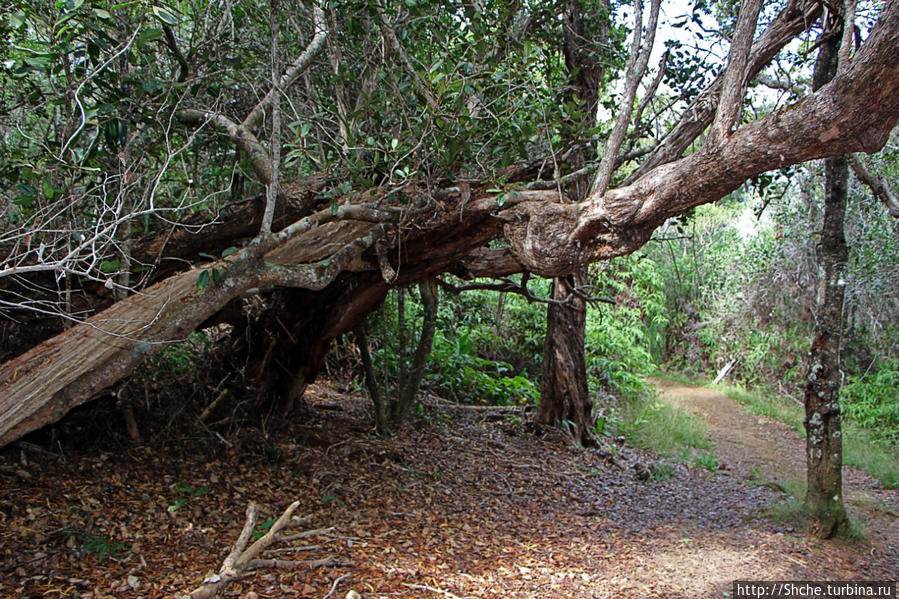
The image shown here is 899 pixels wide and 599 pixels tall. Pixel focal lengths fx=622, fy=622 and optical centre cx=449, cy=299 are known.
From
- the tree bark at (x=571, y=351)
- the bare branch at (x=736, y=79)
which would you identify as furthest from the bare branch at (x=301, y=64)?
the tree bark at (x=571, y=351)

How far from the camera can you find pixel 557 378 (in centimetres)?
813

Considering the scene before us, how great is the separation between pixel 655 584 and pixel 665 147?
3.11m

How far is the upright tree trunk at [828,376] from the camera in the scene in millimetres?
5152

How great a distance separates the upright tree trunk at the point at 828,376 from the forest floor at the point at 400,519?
0.30m

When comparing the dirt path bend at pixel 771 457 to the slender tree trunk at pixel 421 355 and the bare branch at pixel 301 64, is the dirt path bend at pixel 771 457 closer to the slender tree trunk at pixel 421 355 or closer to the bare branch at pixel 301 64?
the slender tree trunk at pixel 421 355

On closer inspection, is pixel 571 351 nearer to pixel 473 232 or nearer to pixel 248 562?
pixel 473 232

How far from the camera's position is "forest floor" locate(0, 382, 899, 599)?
339cm

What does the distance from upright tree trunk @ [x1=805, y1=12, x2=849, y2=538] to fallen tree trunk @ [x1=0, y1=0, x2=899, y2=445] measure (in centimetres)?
238

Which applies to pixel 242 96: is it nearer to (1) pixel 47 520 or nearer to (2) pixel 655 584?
(1) pixel 47 520

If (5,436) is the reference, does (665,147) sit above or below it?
above

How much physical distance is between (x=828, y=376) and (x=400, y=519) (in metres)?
3.69

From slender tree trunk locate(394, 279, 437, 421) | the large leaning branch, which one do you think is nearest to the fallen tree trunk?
slender tree trunk locate(394, 279, 437, 421)

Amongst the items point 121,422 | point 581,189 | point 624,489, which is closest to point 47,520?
point 121,422

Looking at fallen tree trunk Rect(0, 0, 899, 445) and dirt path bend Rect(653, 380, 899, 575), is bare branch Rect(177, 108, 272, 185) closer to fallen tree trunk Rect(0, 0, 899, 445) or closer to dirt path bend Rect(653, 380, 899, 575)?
fallen tree trunk Rect(0, 0, 899, 445)
